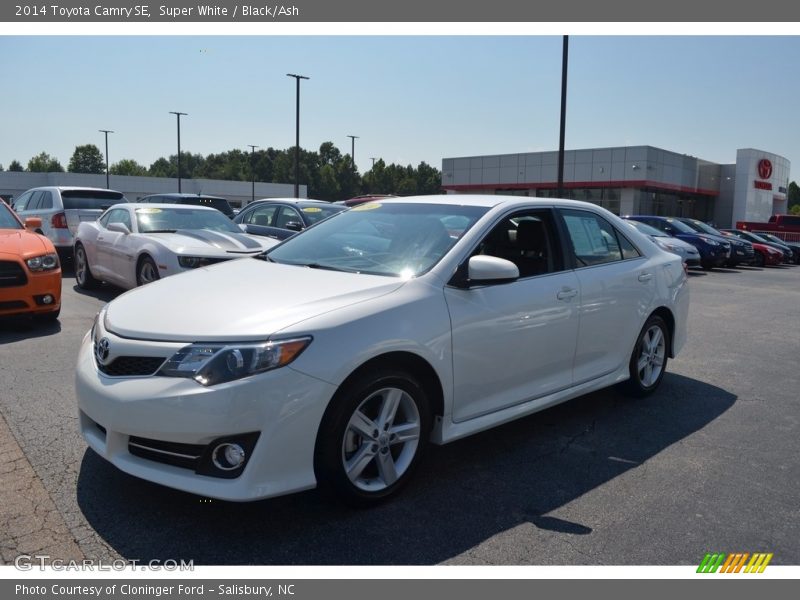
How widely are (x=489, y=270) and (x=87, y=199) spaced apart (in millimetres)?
A: 11692

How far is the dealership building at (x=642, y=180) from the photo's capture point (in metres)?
43.9

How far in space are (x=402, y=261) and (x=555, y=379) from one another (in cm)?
133

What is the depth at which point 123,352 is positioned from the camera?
3.24 m

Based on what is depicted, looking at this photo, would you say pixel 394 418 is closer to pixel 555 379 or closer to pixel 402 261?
pixel 402 261

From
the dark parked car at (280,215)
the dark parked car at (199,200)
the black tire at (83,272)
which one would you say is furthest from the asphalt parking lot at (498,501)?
the dark parked car at (199,200)

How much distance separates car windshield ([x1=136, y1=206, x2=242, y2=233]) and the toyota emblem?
6.37 meters

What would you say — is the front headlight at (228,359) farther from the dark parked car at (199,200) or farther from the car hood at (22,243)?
the dark parked car at (199,200)

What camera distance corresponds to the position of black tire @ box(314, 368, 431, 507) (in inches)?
125

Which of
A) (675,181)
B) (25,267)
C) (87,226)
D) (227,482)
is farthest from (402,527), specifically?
(675,181)

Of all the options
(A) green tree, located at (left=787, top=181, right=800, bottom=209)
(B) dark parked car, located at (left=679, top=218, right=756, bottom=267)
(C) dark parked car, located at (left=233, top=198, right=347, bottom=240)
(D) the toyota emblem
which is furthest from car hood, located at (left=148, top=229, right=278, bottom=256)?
(A) green tree, located at (left=787, top=181, right=800, bottom=209)

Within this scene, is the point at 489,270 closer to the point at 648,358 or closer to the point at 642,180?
the point at 648,358

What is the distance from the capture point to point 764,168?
51844 mm

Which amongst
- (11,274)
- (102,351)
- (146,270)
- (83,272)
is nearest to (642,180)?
(83,272)

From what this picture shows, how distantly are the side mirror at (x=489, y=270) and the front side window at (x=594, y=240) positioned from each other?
44.5 inches
